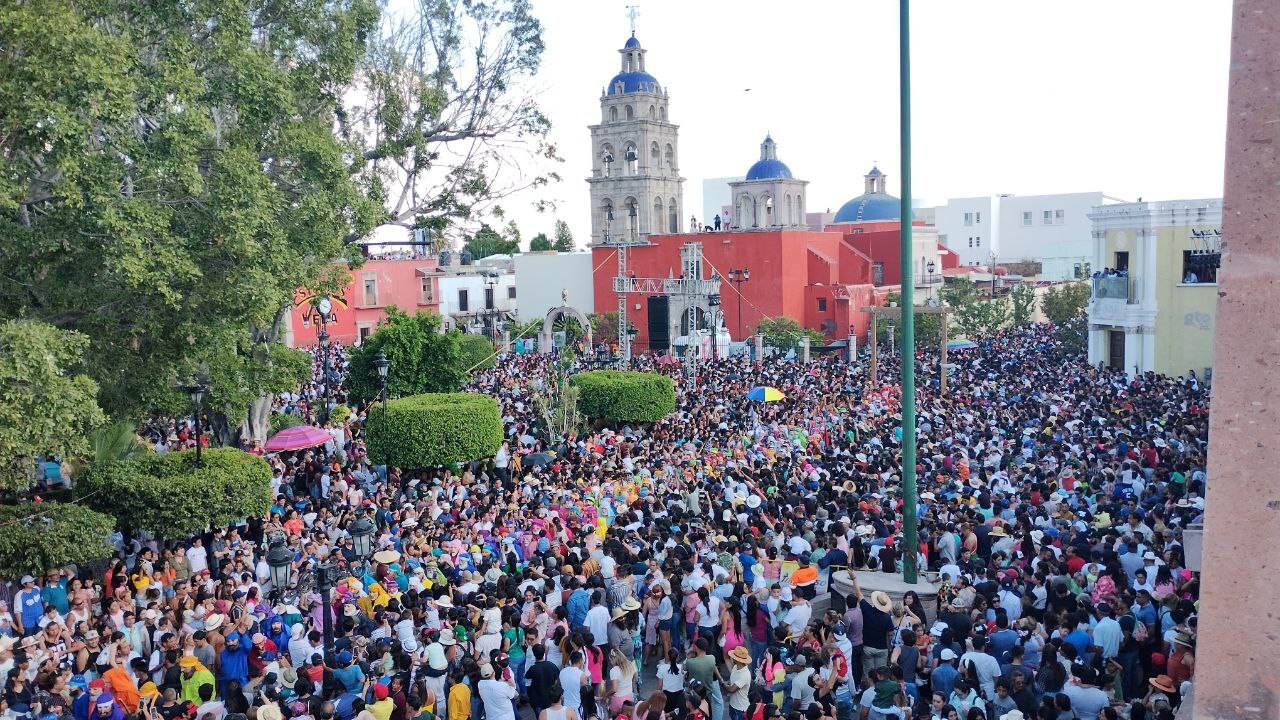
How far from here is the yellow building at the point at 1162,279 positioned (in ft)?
95.5

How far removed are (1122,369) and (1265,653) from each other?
28208 millimetres

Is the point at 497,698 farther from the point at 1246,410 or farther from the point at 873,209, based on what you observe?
the point at 873,209

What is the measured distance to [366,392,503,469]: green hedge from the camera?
20.4 m

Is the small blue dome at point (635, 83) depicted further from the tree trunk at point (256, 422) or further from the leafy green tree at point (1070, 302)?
the tree trunk at point (256, 422)

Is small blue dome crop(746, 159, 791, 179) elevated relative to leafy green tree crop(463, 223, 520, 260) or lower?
elevated

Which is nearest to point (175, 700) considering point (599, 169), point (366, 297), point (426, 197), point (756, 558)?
point (756, 558)

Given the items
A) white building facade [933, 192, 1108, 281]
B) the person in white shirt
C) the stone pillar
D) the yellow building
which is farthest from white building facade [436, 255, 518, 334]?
the stone pillar

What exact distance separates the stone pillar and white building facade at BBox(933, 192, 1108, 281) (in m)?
74.8

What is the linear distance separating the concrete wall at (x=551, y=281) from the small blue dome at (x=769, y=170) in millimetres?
10288

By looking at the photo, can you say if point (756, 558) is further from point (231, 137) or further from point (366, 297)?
point (366, 297)

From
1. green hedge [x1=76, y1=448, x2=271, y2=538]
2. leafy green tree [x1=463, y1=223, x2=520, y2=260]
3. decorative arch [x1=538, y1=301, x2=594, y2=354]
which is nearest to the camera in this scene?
green hedge [x1=76, y1=448, x2=271, y2=538]

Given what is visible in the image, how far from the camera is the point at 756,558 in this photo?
11.9 meters

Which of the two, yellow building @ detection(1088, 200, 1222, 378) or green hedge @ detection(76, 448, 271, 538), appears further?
yellow building @ detection(1088, 200, 1222, 378)

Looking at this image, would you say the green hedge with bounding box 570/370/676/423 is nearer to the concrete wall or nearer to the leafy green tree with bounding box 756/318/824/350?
the leafy green tree with bounding box 756/318/824/350
